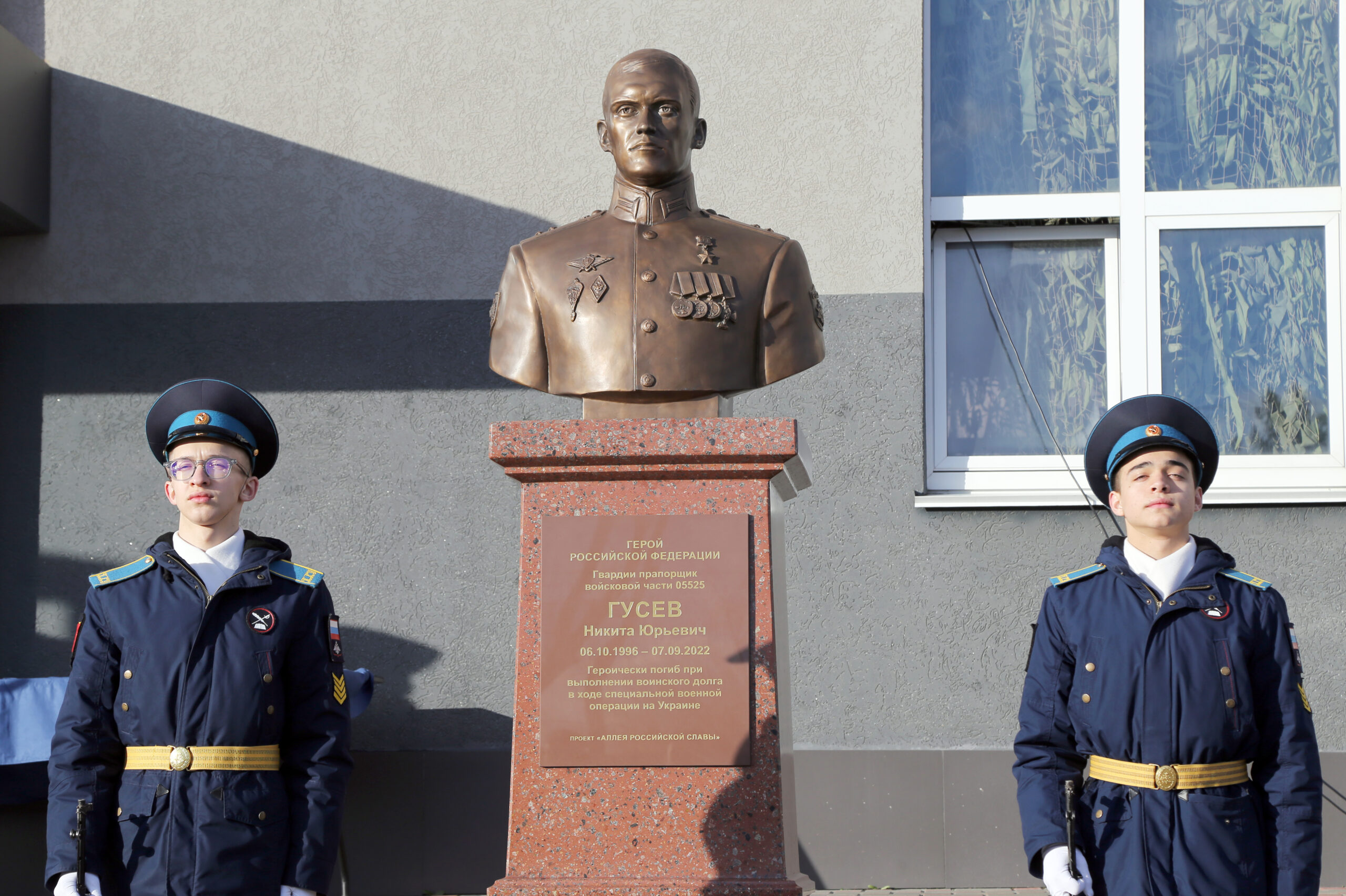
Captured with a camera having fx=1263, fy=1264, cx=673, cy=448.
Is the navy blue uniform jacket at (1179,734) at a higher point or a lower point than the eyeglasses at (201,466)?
lower

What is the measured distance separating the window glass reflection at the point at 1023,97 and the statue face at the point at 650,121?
267 centimetres

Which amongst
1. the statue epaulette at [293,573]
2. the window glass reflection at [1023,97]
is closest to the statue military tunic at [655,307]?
the statue epaulette at [293,573]

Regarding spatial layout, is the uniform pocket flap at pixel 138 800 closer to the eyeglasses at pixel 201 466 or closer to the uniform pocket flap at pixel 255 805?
the uniform pocket flap at pixel 255 805

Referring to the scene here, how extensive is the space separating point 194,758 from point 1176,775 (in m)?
1.89

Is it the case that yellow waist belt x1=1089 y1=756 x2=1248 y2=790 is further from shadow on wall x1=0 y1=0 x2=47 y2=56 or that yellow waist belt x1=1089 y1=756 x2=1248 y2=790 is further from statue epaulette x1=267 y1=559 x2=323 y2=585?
shadow on wall x1=0 y1=0 x2=47 y2=56

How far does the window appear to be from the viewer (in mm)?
5598

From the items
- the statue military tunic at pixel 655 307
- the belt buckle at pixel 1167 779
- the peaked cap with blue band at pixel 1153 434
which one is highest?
the statue military tunic at pixel 655 307

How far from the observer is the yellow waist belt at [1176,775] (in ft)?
7.91

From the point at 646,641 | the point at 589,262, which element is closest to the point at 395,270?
the point at 589,262

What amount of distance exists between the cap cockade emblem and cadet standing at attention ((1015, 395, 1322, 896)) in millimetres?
1415

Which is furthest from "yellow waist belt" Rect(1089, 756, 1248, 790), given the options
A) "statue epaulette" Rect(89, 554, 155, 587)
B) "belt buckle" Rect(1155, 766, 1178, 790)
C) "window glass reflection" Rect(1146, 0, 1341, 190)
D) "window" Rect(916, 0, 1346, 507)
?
"window glass reflection" Rect(1146, 0, 1341, 190)

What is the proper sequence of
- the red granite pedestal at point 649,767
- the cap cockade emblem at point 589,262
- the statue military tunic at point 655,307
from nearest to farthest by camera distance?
the red granite pedestal at point 649,767 → the statue military tunic at point 655,307 → the cap cockade emblem at point 589,262

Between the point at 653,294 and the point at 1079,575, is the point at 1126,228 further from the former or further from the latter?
the point at 1079,575

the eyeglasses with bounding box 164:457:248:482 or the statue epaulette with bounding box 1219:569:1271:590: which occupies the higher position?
the eyeglasses with bounding box 164:457:248:482
